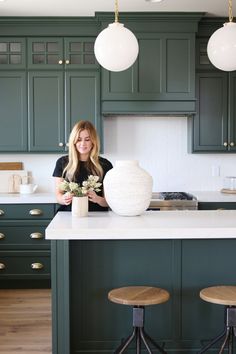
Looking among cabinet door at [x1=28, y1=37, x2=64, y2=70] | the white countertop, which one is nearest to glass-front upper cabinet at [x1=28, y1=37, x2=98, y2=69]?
cabinet door at [x1=28, y1=37, x2=64, y2=70]

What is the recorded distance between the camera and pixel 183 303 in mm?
2701

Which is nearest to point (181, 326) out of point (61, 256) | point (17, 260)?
point (61, 256)

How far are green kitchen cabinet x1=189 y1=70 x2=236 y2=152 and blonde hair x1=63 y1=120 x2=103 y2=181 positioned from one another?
1.76 meters

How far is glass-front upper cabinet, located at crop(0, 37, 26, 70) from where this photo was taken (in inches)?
178

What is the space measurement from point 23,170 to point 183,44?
1.97m

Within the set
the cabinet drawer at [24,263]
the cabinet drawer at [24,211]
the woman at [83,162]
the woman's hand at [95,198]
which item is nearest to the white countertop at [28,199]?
the cabinet drawer at [24,211]

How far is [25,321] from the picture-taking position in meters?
3.57

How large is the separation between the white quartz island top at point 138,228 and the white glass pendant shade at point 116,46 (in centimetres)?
92

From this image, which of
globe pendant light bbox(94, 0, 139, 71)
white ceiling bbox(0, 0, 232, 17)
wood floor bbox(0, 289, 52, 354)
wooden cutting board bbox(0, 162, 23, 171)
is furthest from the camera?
wooden cutting board bbox(0, 162, 23, 171)

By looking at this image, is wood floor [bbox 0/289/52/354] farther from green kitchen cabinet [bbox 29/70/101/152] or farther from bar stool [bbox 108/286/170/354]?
green kitchen cabinet [bbox 29/70/101/152]

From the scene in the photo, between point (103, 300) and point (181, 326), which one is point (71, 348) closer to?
point (103, 300)

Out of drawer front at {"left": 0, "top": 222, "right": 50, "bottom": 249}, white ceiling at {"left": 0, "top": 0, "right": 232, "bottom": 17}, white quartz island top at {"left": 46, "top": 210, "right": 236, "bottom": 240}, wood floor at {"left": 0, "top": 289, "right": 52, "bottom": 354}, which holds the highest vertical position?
white ceiling at {"left": 0, "top": 0, "right": 232, "bottom": 17}

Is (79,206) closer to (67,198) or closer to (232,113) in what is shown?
(67,198)

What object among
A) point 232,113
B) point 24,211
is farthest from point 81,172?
point 232,113
